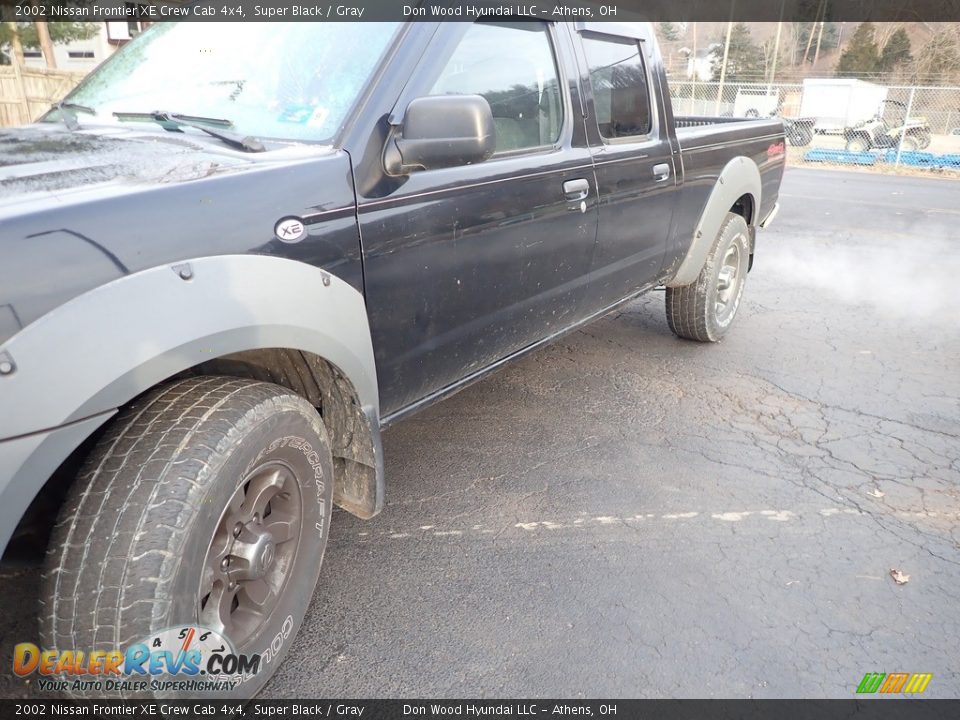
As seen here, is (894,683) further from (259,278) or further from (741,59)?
(741,59)

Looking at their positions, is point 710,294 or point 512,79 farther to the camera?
point 710,294

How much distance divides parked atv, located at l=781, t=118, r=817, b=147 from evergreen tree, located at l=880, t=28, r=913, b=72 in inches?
1052

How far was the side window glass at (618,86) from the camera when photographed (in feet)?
10.9

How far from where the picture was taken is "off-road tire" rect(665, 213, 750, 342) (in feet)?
15.3

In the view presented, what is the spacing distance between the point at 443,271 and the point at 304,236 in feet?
2.03

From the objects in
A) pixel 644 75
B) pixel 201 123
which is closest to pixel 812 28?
pixel 644 75

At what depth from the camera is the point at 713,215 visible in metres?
4.37

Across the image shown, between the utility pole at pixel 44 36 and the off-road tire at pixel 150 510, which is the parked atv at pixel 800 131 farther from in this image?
the off-road tire at pixel 150 510

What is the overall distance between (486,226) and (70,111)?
162 centimetres

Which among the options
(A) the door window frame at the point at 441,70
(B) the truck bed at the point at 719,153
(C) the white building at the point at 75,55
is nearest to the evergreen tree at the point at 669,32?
(C) the white building at the point at 75,55

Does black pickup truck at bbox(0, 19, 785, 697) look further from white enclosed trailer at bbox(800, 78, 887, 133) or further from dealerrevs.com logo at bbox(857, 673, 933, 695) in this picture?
white enclosed trailer at bbox(800, 78, 887, 133)

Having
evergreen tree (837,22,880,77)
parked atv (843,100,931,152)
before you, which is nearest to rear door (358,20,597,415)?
parked atv (843,100,931,152)

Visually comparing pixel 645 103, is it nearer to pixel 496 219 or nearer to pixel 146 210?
pixel 496 219

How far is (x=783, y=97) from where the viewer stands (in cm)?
2509
